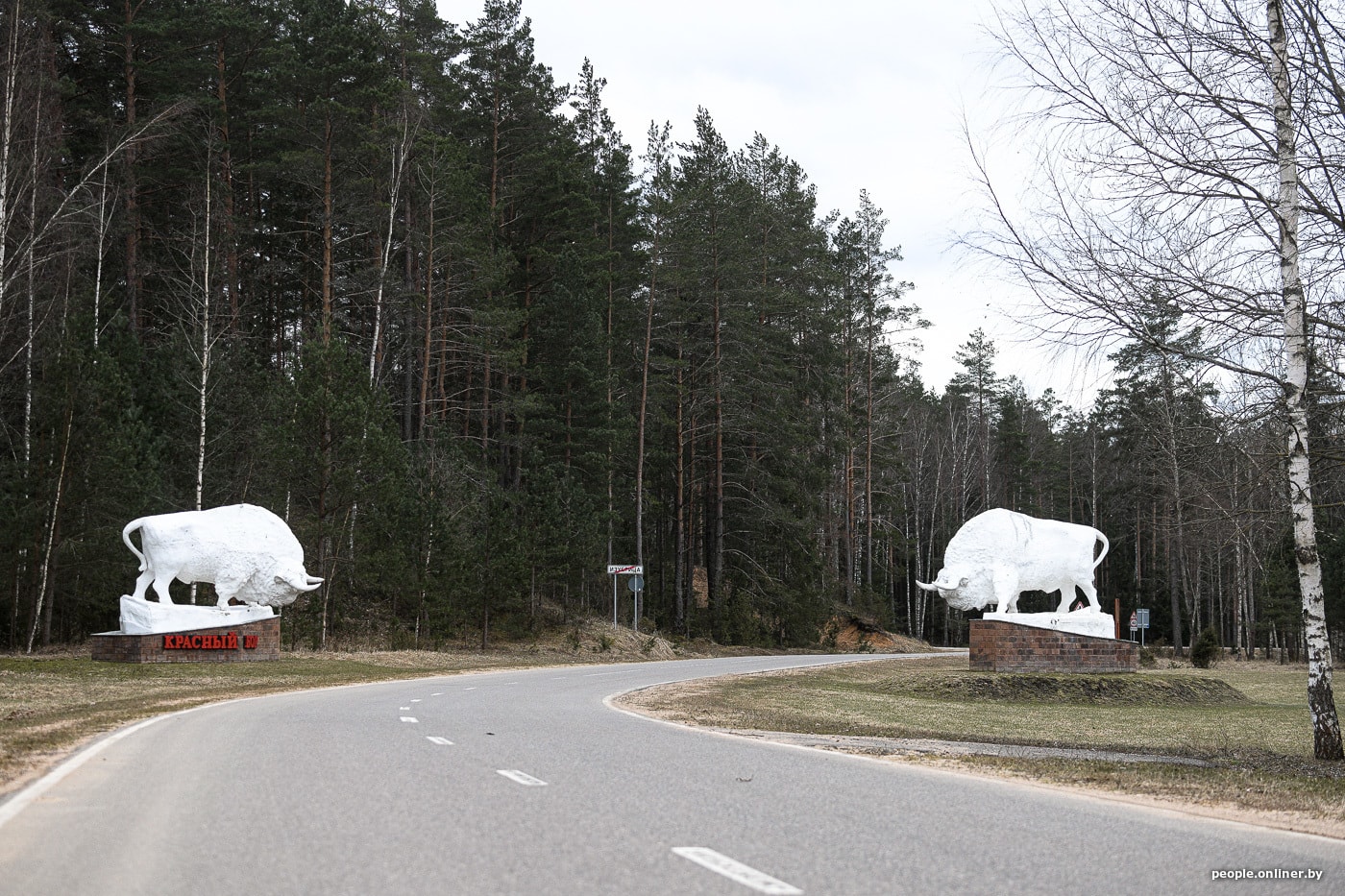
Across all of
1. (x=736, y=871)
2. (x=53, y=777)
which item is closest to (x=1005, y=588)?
(x=53, y=777)

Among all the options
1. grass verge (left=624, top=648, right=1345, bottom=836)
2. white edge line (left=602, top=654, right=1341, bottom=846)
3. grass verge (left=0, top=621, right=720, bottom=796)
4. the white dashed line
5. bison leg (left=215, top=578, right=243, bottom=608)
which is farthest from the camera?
bison leg (left=215, top=578, right=243, bottom=608)

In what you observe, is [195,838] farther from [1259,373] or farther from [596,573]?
[596,573]

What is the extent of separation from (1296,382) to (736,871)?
9.52 meters

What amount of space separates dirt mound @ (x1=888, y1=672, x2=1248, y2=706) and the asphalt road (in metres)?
16.1

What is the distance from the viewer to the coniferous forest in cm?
3162

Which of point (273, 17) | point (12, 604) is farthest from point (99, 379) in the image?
point (273, 17)

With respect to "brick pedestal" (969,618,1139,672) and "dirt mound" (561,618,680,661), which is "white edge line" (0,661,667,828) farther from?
"dirt mound" (561,618,680,661)

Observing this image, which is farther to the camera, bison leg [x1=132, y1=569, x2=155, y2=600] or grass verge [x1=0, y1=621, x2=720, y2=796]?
bison leg [x1=132, y1=569, x2=155, y2=600]

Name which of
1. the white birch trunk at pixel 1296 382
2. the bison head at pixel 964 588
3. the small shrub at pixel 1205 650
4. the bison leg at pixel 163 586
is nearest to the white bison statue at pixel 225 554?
the bison leg at pixel 163 586

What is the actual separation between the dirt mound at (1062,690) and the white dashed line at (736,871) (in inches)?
→ 819

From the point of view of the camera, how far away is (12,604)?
2894cm

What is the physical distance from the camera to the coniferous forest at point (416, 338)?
31.6 metres

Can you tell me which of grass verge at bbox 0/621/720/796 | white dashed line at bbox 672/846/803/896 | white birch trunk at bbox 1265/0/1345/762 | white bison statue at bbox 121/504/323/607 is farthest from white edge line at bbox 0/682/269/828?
white bison statue at bbox 121/504/323/607

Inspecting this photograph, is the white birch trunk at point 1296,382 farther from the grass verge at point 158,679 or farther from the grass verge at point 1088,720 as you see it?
the grass verge at point 158,679
